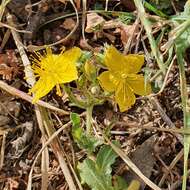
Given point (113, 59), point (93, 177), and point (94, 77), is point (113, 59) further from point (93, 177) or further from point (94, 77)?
point (93, 177)

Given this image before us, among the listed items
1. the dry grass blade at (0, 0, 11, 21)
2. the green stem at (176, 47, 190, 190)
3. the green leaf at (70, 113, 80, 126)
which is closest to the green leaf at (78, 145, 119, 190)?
the green leaf at (70, 113, 80, 126)

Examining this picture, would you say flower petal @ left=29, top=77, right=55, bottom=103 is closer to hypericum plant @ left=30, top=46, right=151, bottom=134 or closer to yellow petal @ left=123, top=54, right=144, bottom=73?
hypericum plant @ left=30, top=46, right=151, bottom=134

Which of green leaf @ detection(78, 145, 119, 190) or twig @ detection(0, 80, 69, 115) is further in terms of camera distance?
twig @ detection(0, 80, 69, 115)

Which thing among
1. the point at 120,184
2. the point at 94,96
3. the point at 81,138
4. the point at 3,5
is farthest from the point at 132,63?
the point at 3,5

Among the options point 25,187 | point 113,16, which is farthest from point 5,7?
point 25,187

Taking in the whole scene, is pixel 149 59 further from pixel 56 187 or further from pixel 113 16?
pixel 56 187

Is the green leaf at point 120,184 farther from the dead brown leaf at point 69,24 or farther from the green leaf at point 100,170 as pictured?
the dead brown leaf at point 69,24

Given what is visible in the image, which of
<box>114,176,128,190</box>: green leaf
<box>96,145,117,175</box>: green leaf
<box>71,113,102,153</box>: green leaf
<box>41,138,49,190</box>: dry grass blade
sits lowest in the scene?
<box>114,176,128,190</box>: green leaf
